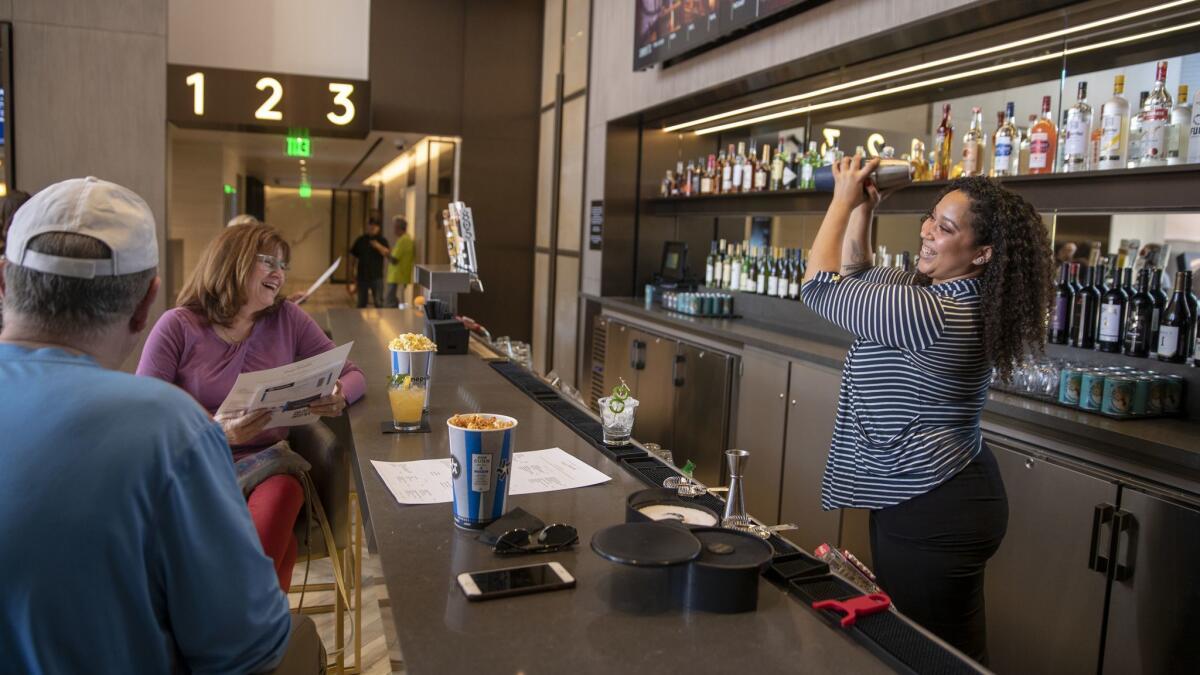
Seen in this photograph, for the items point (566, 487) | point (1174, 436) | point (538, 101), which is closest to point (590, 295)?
point (538, 101)

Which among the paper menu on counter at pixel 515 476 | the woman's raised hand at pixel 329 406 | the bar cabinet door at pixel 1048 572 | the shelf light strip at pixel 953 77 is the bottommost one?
the bar cabinet door at pixel 1048 572

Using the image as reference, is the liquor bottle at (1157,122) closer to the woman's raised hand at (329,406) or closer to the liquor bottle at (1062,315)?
the liquor bottle at (1062,315)

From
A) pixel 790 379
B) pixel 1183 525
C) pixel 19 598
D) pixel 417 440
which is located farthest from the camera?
pixel 790 379

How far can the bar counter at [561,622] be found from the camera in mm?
1008

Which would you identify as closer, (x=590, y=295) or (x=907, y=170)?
(x=907, y=170)

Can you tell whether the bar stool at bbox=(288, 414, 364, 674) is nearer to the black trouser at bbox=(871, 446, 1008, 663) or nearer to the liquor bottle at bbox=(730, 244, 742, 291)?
the black trouser at bbox=(871, 446, 1008, 663)

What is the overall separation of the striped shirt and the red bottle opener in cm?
75

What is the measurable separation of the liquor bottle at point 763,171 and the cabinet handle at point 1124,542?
3.06 m

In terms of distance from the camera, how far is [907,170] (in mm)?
2031

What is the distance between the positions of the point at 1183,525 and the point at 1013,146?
1707 millimetres

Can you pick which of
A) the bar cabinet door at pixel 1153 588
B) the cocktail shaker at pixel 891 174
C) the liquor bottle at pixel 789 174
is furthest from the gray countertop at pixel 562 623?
the liquor bottle at pixel 789 174

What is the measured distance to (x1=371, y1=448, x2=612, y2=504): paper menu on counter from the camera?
159 centimetres

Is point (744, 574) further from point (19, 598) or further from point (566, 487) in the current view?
point (19, 598)

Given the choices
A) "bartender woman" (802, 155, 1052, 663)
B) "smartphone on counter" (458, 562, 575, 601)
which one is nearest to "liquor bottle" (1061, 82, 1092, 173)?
"bartender woman" (802, 155, 1052, 663)
